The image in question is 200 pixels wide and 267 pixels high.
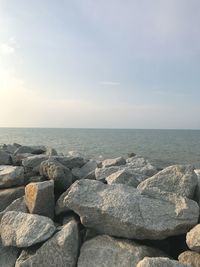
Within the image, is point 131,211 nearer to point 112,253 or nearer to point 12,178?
point 112,253

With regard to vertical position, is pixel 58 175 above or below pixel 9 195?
above

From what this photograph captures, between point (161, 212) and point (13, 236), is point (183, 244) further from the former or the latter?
point (13, 236)

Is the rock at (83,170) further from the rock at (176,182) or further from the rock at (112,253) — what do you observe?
the rock at (112,253)

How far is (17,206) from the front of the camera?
25.4 ft

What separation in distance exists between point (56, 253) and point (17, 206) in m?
1.97

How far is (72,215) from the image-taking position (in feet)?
24.0

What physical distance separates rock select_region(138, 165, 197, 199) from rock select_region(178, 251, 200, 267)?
5.16 ft

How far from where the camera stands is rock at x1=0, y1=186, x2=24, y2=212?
827 cm

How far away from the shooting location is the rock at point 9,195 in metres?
8.27

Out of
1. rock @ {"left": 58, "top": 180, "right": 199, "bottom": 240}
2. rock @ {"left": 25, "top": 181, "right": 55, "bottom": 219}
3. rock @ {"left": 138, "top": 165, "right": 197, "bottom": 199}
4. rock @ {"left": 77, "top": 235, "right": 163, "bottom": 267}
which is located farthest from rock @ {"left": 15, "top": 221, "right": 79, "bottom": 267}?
rock @ {"left": 138, "top": 165, "right": 197, "bottom": 199}

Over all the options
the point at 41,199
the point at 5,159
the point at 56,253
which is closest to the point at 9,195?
the point at 41,199

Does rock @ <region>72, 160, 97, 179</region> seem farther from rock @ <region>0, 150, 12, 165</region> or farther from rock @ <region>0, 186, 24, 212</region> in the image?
Answer: rock @ <region>0, 150, 12, 165</region>

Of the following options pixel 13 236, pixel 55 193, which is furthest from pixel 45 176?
pixel 13 236

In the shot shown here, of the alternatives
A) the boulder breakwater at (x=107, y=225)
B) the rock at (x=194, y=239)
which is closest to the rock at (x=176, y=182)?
the boulder breakwater at (x=107, y=225)
